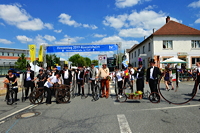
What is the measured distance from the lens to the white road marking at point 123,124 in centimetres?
410

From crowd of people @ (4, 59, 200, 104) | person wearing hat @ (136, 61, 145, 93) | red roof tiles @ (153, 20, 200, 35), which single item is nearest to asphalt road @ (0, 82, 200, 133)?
crowd of people @ (4, 59, 200, 104)

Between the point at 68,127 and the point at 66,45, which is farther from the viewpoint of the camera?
the point at 66,45

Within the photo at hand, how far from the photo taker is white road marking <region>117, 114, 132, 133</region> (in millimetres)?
4098

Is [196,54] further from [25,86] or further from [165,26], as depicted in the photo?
[25,86]

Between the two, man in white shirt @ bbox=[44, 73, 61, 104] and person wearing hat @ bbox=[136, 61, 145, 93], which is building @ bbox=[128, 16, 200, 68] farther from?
man in white shirt @ bbox=[44, 73, 61, 104]

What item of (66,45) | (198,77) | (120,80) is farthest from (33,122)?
(66,45)

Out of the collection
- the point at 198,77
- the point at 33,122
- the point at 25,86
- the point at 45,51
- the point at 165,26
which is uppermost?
the point at 165,26

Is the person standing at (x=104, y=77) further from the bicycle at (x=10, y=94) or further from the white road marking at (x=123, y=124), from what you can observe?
the bicycle at (x=10, y=94)

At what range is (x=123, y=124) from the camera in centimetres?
452

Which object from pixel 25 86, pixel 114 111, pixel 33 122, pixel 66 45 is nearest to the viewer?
pixel 33 122

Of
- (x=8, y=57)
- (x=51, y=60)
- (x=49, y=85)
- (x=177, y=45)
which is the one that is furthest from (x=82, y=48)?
(x=8, y=57)

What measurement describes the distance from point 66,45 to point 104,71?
27.5ft

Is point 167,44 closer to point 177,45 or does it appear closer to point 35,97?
point 177,45

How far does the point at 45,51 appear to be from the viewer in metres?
16.4
